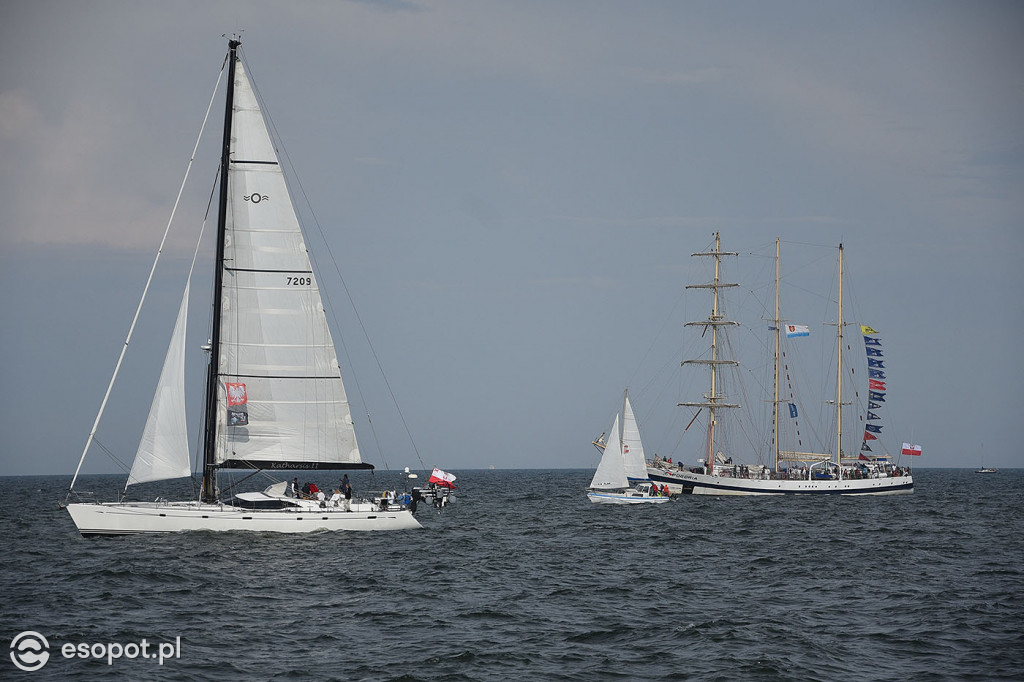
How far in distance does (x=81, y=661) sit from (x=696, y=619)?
1555 centimetres

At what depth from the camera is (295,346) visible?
142ft

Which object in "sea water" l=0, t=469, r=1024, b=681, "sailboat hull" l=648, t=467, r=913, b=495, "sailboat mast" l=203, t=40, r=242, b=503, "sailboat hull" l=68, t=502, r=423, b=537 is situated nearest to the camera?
"sea water" l=0, t=469, r=1024, b=681

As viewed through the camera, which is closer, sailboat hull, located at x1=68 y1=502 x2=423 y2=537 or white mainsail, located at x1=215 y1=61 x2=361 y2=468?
sailboat hull, located at x1=68 y1=502 x2=423 y2=537

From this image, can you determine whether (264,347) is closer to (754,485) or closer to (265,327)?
(265,327)

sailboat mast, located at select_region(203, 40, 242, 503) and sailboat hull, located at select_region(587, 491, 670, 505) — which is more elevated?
sailboat mast, located at select_region(203, 40, 242, 503)

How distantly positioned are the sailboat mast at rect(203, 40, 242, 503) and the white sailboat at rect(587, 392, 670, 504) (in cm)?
3528

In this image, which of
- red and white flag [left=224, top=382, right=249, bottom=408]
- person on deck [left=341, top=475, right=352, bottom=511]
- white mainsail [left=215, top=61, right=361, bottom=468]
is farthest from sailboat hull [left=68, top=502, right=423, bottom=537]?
red and white flag [left=224, top=382, right=249, bottom=408]

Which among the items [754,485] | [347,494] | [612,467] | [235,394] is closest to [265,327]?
[235,394]

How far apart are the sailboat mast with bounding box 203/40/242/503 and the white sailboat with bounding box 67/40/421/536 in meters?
0.04

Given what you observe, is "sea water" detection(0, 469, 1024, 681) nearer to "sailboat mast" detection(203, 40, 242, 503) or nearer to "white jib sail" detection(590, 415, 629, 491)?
"sailboat mast" detection(203, 40, 242, 503)

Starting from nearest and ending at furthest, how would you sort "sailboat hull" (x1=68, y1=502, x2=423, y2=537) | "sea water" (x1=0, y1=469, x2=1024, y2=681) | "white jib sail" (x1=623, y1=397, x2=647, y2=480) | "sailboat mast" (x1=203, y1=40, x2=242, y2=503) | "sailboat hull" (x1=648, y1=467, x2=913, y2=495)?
"sea water" (x1=0, y1=469, x2=1024, y2=681), "sailboat hull" (x1=68, y1=502, x2=423, y2=537), "sailboat mast" (x1=203, y1=40, x2=242, y2=503), "white jib sail" (x1=623, y1=397, x2=647, y2=480), "sailboat hull" (x1=648, y1=467, x2=913, y2=495)

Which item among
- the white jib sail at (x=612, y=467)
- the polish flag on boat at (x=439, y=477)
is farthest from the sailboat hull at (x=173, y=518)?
the white jib sail at (x=612, y=467)

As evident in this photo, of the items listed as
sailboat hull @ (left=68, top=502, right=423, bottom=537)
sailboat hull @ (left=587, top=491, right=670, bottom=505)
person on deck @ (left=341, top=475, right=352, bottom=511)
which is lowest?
sailboat hull @ (left=587, top=491, right=670, bottom=505)

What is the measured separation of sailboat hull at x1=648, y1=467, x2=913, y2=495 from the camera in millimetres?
88062
